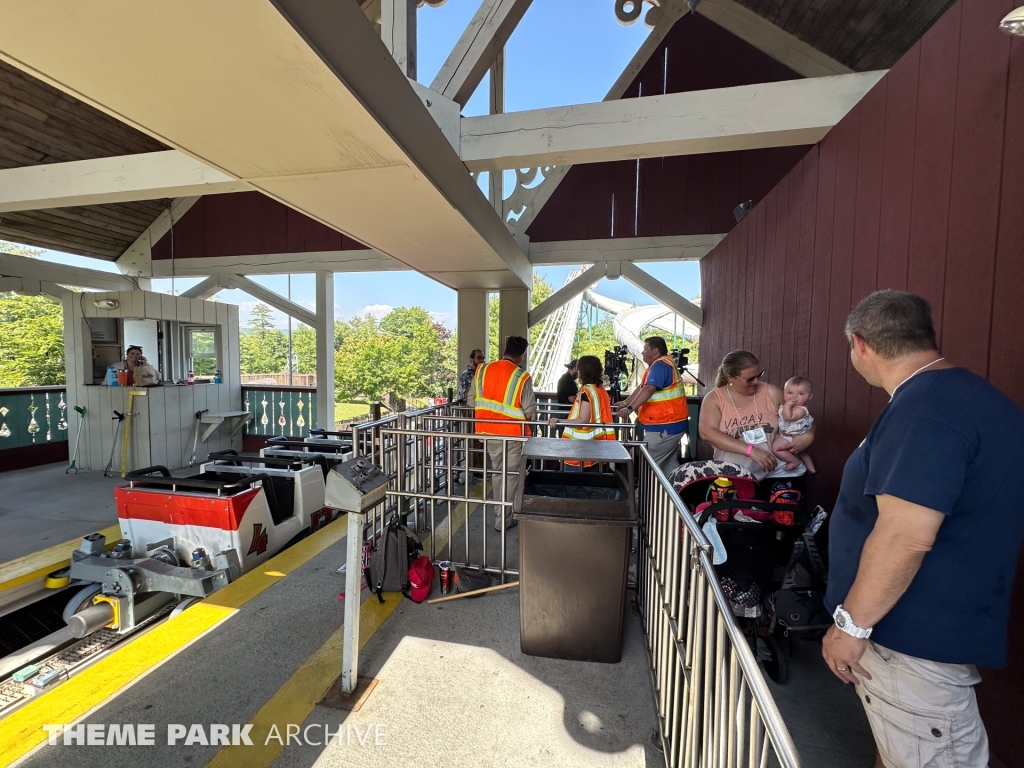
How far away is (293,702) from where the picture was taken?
2.00m

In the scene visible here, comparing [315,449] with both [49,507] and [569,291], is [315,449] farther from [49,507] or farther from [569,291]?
[569,291]

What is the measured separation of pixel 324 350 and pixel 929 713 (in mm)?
8382

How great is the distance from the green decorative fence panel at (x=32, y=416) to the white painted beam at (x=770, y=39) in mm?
11507

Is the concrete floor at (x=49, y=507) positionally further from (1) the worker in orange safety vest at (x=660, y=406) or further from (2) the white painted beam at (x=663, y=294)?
(2) the white painted beam at (x=663, y=294)

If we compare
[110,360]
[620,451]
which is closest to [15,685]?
[620,451]

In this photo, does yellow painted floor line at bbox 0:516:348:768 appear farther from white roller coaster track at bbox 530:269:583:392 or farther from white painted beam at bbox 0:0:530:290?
white roller coaster track at bbox 530:269:583:392

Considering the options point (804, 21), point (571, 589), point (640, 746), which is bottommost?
point (640, 746)

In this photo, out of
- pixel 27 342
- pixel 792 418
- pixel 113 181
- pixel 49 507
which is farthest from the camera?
pixel 27 342

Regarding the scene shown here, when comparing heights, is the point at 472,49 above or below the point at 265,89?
above

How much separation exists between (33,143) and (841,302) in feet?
32.1

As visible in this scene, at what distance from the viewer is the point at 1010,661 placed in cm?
152

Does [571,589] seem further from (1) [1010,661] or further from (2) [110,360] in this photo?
(2) [110,360]

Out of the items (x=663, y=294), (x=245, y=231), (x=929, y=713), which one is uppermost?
(x=245, y=231)

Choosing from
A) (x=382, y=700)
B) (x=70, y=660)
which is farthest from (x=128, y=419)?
(x=382, y=700)
